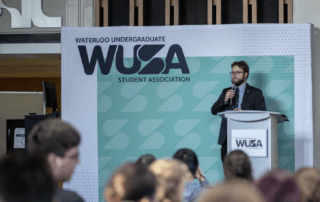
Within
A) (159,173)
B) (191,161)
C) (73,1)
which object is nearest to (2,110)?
(73,1)

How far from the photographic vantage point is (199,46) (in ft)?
19.3

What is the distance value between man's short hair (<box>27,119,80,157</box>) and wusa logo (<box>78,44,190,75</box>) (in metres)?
4.22

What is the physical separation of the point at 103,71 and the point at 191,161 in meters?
3.08

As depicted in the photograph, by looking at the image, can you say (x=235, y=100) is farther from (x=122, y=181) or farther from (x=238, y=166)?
(x=122, y=181)

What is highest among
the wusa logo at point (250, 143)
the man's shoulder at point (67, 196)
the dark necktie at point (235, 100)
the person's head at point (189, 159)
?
the dark necktie at point (235, 100)

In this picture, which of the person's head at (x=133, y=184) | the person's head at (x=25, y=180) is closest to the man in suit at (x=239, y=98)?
the person's head at (x=133, y=184)

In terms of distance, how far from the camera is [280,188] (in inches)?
59.9

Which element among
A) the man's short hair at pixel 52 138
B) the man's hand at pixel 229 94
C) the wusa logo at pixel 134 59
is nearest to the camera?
the man's short hair at pixel 52 138

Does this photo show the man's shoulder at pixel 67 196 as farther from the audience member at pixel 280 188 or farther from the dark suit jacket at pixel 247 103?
the dark suit jacket at pixel 247 103

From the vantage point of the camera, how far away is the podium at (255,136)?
4691 mm

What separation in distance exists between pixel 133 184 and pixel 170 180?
281 millimetres

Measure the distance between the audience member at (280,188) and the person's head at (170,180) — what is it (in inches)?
10.3

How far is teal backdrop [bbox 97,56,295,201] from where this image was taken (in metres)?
5.79

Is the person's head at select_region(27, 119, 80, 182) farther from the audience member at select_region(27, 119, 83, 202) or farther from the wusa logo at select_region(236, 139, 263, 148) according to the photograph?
the wusa logo at select_region(236, 139, 263, 148)
